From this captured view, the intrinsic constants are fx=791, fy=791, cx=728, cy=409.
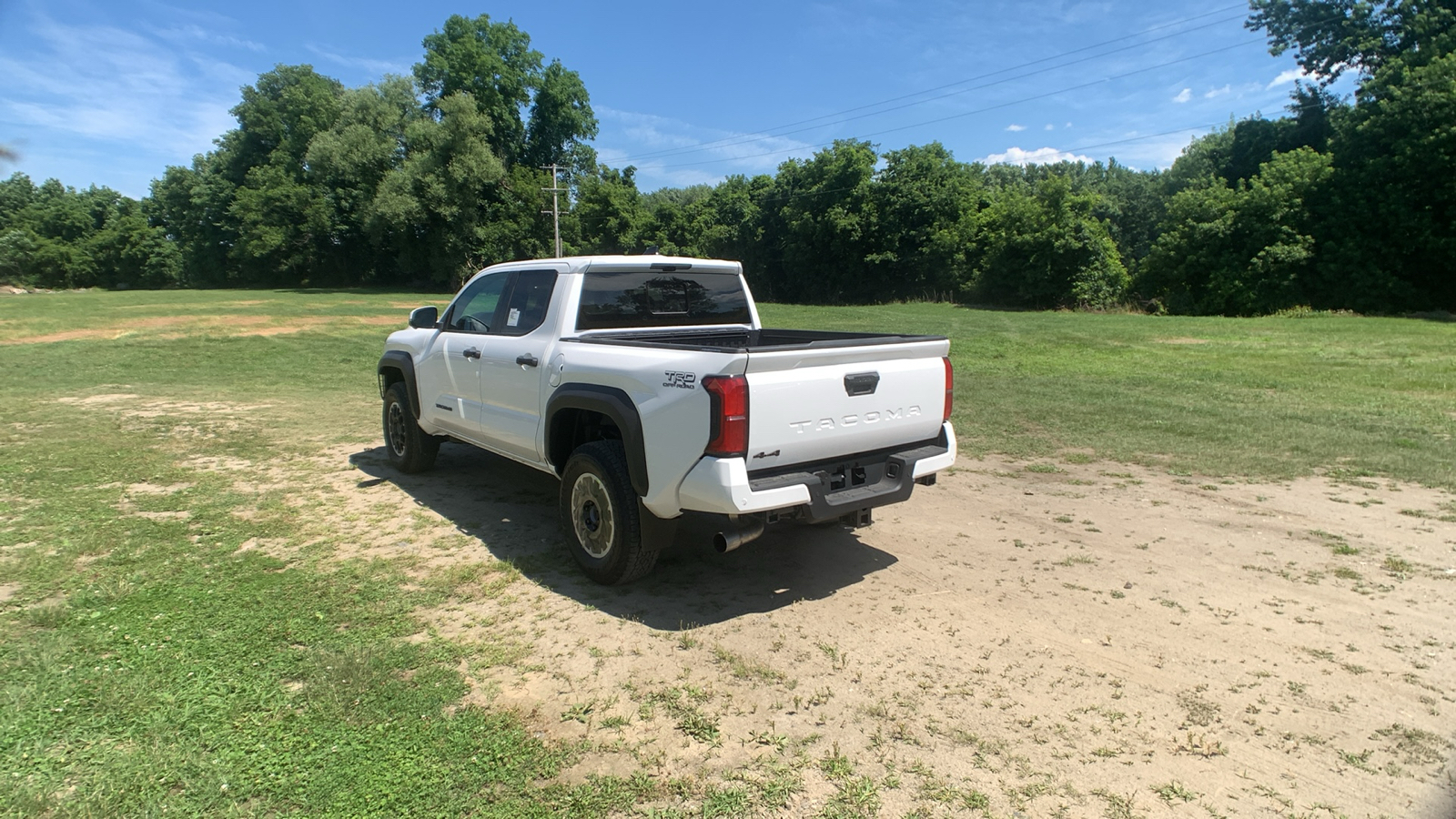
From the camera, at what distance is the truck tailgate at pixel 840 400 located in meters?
4.00

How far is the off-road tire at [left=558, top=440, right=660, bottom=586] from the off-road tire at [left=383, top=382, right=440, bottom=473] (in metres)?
2.79

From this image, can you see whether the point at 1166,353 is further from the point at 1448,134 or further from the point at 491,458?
the point at 1448,134

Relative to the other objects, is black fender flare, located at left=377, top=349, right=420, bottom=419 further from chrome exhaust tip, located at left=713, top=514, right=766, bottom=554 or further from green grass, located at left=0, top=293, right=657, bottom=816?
chrome exhaust tip, located at left=713, top=514, right=766, bottom=554

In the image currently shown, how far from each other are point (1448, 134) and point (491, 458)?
124ft

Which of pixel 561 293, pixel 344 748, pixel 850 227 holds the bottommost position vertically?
pixel 344 748

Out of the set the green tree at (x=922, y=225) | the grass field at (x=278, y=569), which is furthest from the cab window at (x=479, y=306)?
the green tree at (x=922, y=225)

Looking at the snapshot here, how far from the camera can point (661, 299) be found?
562 centimetres

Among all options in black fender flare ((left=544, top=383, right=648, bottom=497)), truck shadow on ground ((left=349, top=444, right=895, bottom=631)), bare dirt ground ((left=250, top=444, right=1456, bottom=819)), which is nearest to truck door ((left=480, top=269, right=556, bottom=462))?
black fender flare ((left=544, top=383, right=648, bottom=497))

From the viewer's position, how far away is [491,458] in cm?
814

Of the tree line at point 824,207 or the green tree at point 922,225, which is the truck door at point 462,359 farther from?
the green tree at point 922,225

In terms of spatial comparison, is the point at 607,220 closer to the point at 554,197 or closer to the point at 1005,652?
the point at 554,197

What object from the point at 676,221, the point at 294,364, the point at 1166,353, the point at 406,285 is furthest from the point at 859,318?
the point at 406,285

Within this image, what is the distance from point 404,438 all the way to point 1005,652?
5.70 meters

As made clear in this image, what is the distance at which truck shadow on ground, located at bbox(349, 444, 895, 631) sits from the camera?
4570 mm
